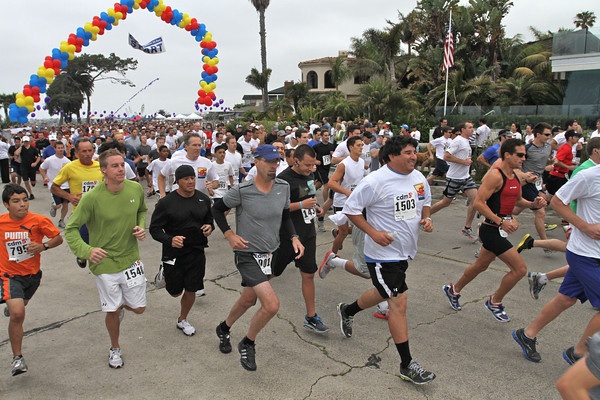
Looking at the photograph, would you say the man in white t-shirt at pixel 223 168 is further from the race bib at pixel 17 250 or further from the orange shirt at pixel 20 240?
the race bib at pixel 17 250

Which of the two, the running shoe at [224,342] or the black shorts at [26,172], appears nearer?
the running shoe at [224,342]

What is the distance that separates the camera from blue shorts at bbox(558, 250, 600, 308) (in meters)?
3.48

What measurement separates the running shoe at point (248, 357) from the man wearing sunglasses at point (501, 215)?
8.03ft

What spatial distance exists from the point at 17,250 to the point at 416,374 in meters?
3.30

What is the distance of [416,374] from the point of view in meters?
3.56

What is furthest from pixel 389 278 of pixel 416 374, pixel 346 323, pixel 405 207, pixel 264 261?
pixel 264 261

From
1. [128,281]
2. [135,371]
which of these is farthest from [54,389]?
[128,281]

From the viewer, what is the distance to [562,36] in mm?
23000

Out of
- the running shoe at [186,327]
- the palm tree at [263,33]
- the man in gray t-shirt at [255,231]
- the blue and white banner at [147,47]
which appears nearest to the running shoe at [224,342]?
the man in gray t-shirt at [255,231]

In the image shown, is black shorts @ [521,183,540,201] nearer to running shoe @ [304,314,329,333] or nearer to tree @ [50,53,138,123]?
running shoe @ [304,314,329,333]

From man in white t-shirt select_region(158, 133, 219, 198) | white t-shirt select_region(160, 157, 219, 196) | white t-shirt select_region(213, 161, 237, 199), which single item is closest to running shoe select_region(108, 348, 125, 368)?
man in white t-shirt select_region(158, 133, 219, 198)

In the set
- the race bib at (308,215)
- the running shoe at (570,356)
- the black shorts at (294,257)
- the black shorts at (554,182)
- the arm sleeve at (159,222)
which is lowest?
the running shoe at (570,356)

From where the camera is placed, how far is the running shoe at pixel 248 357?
12.5ft

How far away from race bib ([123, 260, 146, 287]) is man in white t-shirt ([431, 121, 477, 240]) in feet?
17.9
